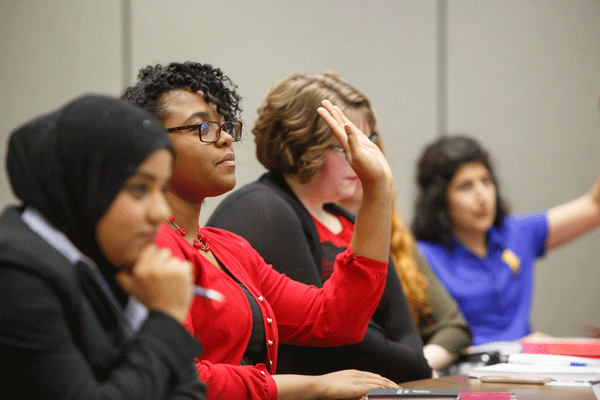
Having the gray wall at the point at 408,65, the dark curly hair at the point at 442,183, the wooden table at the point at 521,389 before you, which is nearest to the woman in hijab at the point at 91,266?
the wooden table at the point at 521,389

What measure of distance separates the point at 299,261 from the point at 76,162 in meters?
0.96

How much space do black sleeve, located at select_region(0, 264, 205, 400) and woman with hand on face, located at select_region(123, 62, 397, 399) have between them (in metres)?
0.37

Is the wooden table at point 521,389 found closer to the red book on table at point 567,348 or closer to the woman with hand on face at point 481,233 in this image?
the red book on table at point 567,348

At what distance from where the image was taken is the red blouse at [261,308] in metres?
1.18

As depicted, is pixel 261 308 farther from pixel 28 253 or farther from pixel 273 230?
pixel 28 253

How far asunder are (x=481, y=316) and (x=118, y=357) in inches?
88.7

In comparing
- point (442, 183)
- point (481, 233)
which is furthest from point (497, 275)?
point (442, 183)

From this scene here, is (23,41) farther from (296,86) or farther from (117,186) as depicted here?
(117,186)

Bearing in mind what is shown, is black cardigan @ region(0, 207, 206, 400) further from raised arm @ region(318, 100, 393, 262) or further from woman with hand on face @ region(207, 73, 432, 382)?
woman with hand on face @ region(207, 73, 432, 382)

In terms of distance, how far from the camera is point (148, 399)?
28.8 inches

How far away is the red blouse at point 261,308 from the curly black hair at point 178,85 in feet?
0.91

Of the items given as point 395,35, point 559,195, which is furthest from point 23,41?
point 559,195

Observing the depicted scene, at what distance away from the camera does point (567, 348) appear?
1.76 m

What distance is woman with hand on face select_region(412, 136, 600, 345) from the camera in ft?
9.04
